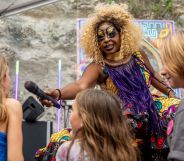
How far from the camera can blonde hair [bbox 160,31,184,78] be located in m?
1.60

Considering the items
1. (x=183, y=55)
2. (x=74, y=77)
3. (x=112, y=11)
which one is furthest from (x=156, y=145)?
(x=74, y=77)

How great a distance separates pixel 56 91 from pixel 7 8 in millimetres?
2476

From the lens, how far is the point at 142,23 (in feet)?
16.6

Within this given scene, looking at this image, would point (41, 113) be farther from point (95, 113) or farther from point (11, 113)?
point (95, 113)

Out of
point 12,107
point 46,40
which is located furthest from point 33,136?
point 46,40

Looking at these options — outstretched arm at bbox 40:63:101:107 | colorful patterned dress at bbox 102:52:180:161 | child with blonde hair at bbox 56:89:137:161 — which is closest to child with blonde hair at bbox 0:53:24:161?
child with blonde hair at bbox 56:89:137:161

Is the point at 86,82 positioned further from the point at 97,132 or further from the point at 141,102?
the point at 97,132

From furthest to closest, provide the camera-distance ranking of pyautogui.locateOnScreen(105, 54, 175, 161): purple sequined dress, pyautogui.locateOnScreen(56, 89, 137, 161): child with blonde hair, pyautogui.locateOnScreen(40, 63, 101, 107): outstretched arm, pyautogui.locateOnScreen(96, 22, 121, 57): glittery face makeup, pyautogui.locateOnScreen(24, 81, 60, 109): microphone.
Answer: pyautogui.locateOnScreen(96, 22, 121, 57): glittery face makeup
pyautogui.locateOnScreen(40, 63, 101, 107): outstretched arm
pyautogui.locateOnScreen(105, 54, 175, 161): purple sequined dress
pyautogui.locateOnScreen(24, 81, 60, 109): microphone
pyautogui.locateOnScreen(56, 89, 137, 161): child with blonde hair

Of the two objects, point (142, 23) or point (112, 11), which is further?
point (142, 23)

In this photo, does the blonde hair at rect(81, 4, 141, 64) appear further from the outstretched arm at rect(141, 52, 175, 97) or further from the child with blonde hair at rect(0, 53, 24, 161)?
the child with blonde hair at rect(0, 53, 24, 161)

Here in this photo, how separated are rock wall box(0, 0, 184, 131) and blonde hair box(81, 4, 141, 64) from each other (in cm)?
245

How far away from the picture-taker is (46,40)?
564 centimetres

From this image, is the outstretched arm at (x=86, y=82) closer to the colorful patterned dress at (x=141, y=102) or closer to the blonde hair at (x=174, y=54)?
the colorful patterned dress at (x=141, y=102)

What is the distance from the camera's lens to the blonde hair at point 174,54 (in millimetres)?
1604
